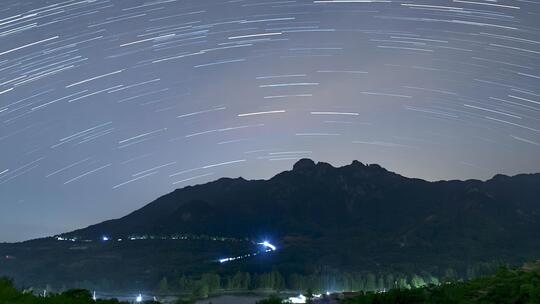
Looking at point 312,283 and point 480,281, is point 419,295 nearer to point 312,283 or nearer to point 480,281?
point 480,281

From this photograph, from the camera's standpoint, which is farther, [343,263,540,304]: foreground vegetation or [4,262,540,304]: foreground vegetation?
[343,263,540,304]: foreground vegetation

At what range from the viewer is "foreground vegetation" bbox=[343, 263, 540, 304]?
1788 cm

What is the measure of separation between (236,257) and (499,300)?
18166cm

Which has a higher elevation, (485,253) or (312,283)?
(485,253)

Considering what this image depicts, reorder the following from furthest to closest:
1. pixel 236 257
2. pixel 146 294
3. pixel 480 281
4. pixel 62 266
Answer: pixel 236 257
pixel 62 266
pixel 146 294
pixel 480 281

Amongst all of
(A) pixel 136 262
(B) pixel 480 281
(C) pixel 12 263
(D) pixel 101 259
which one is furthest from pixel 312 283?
(B) pixel 480 281

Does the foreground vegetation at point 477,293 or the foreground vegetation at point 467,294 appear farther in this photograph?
the foreground vegetation at point 477,293

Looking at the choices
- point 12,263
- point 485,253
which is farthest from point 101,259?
point 485,253

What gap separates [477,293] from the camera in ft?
65.1

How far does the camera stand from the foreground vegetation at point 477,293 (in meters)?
17.9

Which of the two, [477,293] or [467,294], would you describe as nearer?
[477,293]

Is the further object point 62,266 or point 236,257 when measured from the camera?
point 236,257

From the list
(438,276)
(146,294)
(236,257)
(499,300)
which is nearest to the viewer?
(499,300)

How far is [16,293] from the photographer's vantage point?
14438mm
